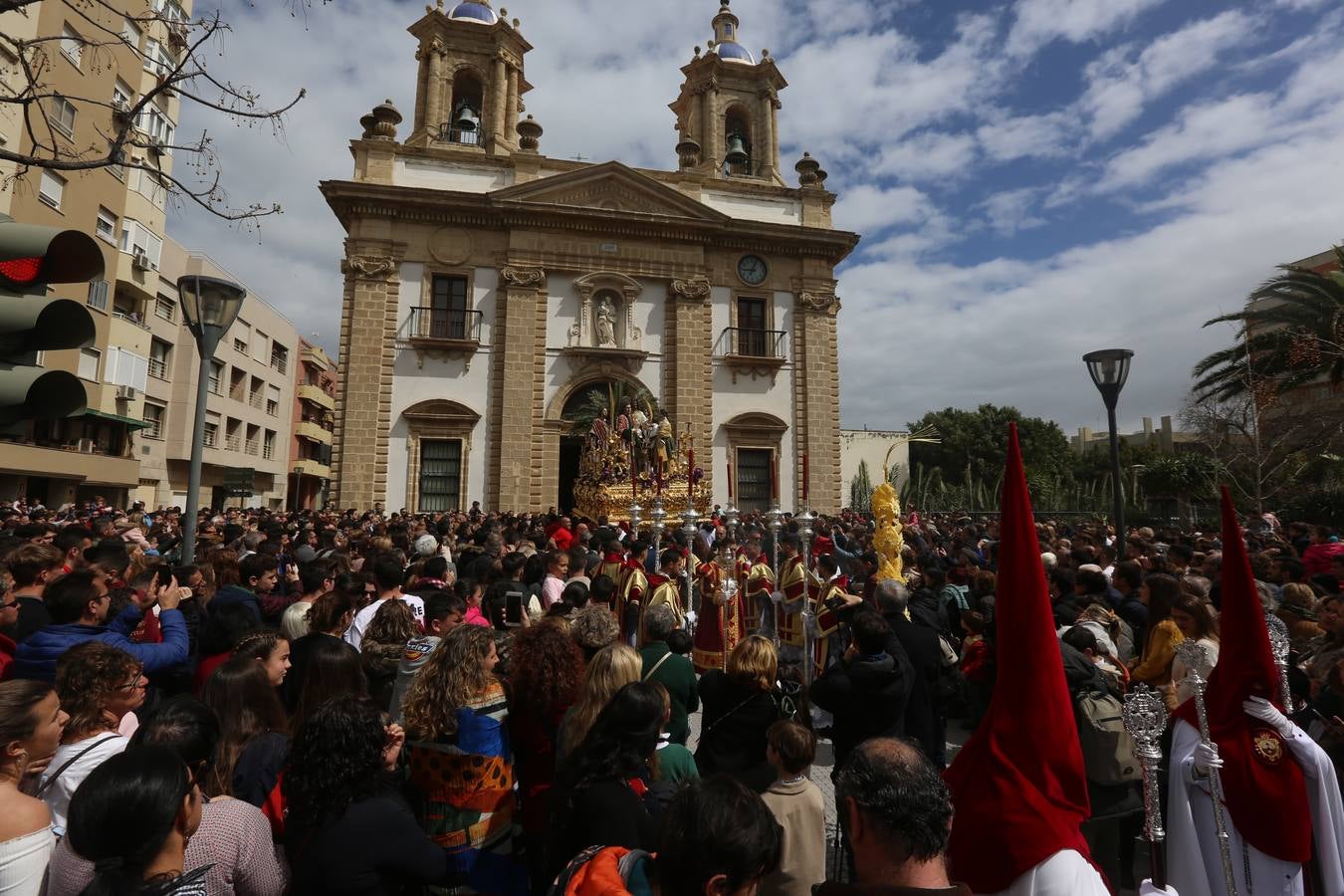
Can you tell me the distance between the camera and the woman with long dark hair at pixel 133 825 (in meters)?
1.81

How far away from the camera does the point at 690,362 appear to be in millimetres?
23781

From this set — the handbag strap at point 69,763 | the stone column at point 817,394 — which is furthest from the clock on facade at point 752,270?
the handbag strap at point 69,763

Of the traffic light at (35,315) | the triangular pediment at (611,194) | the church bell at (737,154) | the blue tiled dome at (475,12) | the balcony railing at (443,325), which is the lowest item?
the traffic light at (35,315)

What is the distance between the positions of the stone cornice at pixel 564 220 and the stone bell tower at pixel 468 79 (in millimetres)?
2972

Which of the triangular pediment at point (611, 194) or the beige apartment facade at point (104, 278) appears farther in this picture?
the triangular pediment at point (611, 194)

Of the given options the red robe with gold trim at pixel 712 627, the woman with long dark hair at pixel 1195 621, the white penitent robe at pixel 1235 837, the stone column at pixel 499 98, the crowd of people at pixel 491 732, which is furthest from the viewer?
the stone column at pixel 499 98

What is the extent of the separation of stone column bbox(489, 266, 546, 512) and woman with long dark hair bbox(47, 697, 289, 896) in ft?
63.3

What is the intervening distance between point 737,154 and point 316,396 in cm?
3073

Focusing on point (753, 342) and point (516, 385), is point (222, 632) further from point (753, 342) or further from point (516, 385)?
point (753, 342)

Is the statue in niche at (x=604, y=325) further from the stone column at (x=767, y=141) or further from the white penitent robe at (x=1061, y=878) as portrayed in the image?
the white penitent robe at (x=1061, y=878)

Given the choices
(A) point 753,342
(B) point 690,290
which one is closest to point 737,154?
(B) point 690,290

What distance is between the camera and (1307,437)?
1908 cm

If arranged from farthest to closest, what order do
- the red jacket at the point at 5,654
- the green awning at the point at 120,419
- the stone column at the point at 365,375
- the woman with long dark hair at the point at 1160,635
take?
the green awning at the point at 120,419 → the stone column at the point at 365,375 → the woman with long dark hair at the point at 1160,635 → the red jacket at the point at 5,654

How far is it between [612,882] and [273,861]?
4.11 feet
